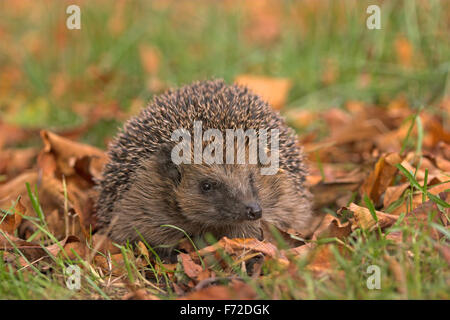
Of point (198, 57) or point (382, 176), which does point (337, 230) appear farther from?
point (198, 57)

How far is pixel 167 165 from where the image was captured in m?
5.41

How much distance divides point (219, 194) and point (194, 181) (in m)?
0.29

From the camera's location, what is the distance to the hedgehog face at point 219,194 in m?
4.97

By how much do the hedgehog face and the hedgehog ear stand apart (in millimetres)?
80

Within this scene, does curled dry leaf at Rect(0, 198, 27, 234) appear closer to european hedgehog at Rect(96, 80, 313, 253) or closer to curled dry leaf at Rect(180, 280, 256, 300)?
european hedgehog at Rect(96, 80, 313, 253)

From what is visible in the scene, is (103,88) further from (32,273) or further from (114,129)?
(32,273)

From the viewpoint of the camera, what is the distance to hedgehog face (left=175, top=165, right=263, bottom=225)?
497cm

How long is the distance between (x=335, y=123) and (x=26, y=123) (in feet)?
16.6

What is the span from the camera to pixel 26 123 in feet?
30.7

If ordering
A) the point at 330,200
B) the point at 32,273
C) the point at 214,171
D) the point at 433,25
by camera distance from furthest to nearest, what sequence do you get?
1. the point at 433,25
2. the point at 330,200
3. the point at 214,171
4. the point at 32,273
